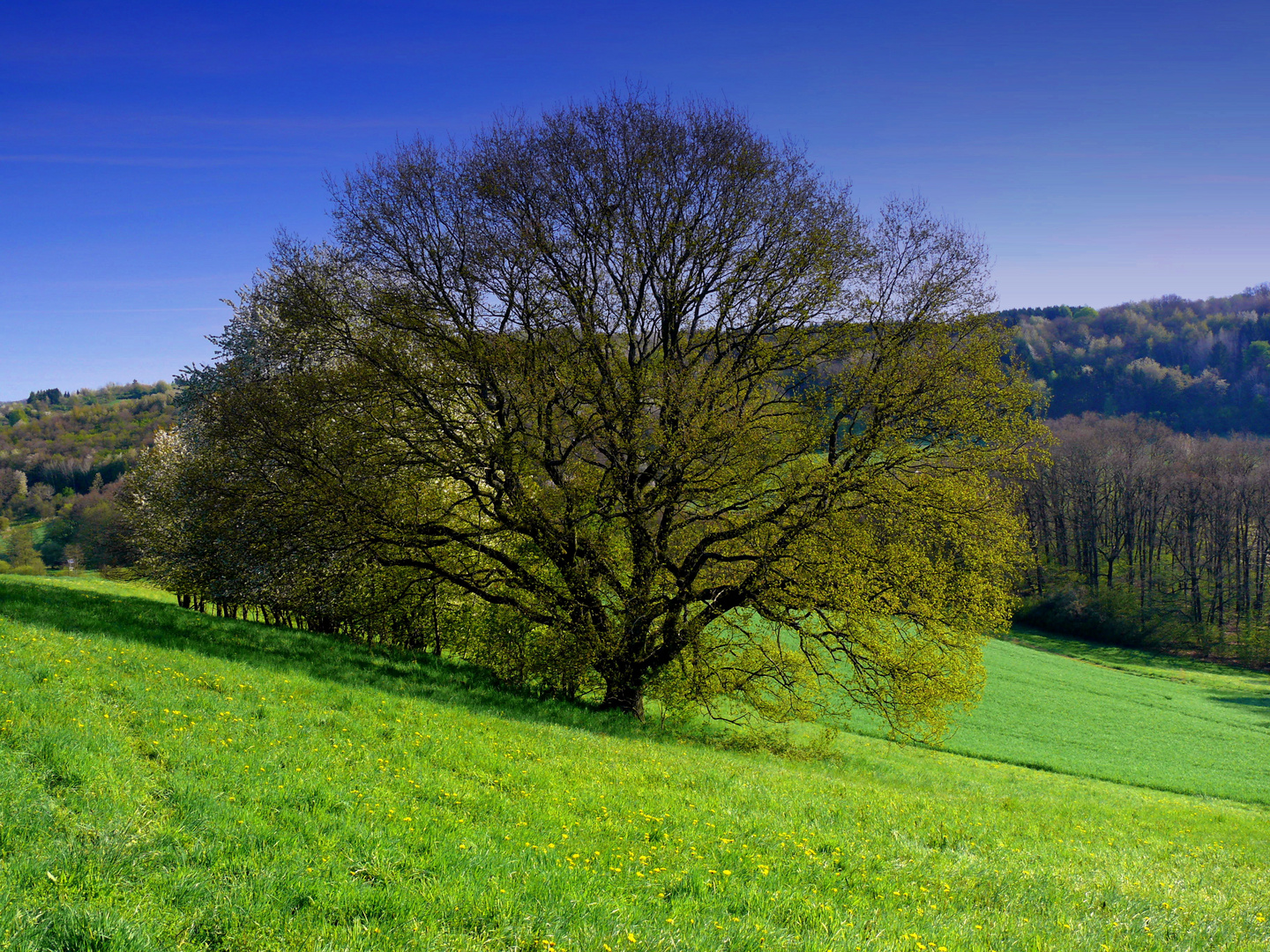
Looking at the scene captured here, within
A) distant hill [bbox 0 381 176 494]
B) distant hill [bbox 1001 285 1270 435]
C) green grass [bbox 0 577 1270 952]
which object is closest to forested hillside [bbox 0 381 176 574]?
distant hill [bbox 0 381 176 494]

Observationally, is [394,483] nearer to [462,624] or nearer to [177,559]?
[462,624]

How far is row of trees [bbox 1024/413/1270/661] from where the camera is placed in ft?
233

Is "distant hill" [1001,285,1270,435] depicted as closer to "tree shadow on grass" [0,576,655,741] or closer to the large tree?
the large tree

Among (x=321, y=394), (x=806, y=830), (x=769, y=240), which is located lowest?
(x=806, y=830)

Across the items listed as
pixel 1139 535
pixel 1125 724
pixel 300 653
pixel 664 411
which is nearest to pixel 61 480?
pixel 300 653

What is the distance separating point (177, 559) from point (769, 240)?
801 inches

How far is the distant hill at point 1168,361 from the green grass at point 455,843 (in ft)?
498

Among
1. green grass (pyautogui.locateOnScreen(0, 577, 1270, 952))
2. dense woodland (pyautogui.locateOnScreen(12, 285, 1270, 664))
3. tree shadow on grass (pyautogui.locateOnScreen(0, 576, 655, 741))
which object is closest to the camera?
green grass (pyautogui.locateOnScreen(0, 577, 1270, 952))

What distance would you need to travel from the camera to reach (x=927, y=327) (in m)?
17.7

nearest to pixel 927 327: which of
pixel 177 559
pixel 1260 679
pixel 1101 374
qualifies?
pixel 177 559

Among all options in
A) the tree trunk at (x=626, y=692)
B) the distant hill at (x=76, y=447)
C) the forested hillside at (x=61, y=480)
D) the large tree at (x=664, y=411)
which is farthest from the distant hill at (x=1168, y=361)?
the distant hill at (x=76, y=447)

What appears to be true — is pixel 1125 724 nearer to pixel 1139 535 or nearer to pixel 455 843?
pixel 455 843

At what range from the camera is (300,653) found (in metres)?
16.9

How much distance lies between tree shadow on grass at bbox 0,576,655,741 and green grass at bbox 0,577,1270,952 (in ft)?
1.73
